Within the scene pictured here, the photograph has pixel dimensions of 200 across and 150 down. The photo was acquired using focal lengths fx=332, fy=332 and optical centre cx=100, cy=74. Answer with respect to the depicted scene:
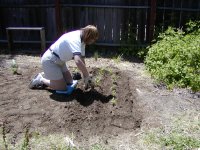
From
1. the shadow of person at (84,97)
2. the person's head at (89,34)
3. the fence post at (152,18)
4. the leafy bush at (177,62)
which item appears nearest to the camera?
the person's head at (89,34)

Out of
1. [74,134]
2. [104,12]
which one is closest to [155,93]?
[74,134]

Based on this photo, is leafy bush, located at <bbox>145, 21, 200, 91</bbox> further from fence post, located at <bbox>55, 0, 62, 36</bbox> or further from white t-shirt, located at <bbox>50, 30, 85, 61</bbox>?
fence post, located at <bbox>55, 0, 62, 36</bbox>

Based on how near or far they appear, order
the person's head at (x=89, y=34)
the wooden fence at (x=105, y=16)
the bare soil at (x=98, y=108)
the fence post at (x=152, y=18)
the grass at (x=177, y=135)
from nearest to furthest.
A: 1. the grass at (x=177, y=135)
2. the bare soil at (x=98, y=108)
3. the person's head at (x=89, y=34)
4. the fence post at (x=152, y=18)
5. the wooden fence at (x=105, y=16)

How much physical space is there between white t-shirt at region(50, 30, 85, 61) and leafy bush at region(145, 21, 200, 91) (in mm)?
2138

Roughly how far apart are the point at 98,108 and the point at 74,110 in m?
0.42

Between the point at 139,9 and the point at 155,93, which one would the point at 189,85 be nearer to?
the point at 155,93

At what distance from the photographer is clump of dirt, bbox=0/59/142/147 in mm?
5047

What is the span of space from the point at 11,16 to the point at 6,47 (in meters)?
0.98

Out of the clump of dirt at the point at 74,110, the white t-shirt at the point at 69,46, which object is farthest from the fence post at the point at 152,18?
the white t-shirt at the point at 69,46

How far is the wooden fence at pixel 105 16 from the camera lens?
30.8 feet

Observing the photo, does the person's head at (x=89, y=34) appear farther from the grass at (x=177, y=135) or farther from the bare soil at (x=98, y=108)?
the grass at (x=177, y=135)

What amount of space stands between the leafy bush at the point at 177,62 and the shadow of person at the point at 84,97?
1493 millimetres

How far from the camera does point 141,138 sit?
15.8 feet

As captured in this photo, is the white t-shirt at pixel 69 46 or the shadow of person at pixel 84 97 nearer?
the white t-shirt at pixel 69 46
